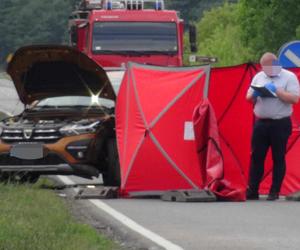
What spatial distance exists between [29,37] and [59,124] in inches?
4069

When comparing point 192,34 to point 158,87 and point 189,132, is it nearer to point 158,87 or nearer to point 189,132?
point 158,87

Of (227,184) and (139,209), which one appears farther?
(227,184)

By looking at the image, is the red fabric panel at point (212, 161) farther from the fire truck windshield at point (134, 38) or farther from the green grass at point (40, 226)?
the fire truck windshield at point (134, 38)

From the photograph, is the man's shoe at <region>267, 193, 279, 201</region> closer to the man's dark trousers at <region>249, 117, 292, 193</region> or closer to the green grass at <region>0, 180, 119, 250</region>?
the man's dark trousers at <region>249, 117, 292, 193</region>

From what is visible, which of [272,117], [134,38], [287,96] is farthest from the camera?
[134,38]

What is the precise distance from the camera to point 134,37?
32.6 metres

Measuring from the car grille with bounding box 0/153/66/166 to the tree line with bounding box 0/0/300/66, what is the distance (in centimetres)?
2722

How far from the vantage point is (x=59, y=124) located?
1805 cm

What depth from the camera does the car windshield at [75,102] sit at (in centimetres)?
1892

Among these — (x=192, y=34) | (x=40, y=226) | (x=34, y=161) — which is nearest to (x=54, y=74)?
(x=34, y=161)

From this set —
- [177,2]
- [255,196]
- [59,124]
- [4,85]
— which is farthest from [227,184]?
[177,2]

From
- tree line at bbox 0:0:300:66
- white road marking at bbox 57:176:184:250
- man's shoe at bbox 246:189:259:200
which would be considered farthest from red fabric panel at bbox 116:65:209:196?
tree line at bbox 0:0:300:66

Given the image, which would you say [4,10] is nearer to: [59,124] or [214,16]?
[214,16]

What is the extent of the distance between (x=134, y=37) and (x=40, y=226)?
20461 mm
